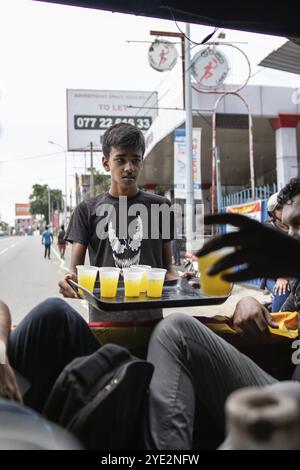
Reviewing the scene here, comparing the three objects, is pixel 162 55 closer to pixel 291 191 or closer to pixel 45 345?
pixel 291 191

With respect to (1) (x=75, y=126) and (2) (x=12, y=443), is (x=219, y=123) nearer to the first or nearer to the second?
Result: (2) (x=12, y=443)

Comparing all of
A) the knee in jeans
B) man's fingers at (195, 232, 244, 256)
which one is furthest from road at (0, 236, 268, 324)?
man's fingers at (195, 232, 244, 256)

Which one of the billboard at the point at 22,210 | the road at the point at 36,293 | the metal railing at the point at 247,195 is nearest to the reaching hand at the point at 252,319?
the road at the point at 36,293

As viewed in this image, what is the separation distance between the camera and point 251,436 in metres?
0.50

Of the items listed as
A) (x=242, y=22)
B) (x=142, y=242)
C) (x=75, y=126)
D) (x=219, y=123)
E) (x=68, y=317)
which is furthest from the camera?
(x=75, y=126)

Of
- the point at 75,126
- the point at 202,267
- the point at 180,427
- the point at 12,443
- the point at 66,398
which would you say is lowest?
the point at 180,427

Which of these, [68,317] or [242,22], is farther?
[242,22]

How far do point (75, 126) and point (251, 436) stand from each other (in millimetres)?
30092

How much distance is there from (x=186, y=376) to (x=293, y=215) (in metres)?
0.75

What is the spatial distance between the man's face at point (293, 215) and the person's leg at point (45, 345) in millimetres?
812

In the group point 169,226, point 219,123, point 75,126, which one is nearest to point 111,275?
point 169,226

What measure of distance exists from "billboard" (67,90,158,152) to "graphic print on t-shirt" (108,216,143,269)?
2719 cm

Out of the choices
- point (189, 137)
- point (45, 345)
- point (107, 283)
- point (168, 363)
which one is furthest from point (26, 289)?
point (168, 363)

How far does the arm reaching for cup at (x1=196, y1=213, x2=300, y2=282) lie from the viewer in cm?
87
